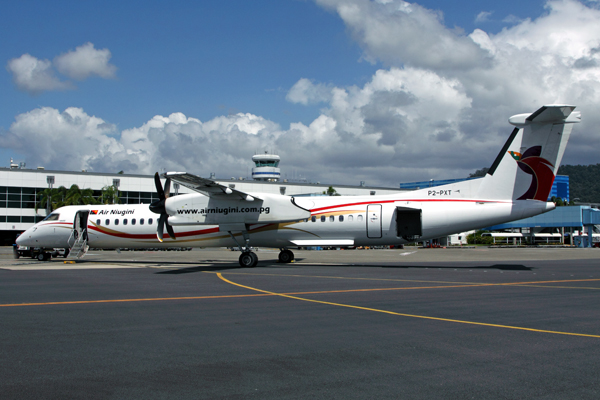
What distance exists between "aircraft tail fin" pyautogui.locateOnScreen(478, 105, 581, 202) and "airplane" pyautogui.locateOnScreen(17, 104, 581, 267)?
4 cm

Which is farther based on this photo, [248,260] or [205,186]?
[248,260]

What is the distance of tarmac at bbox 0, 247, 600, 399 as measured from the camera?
5.33 meters

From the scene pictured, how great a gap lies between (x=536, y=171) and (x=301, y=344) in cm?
1766

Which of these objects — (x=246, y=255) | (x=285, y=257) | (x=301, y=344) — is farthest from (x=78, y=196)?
(x=301, y=344)

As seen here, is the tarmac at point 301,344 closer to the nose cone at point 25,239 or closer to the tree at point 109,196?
the nose cone at point 25,239

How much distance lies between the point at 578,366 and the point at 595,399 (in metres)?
1.30

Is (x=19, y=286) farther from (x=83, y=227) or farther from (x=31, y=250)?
(x=31, y=250)

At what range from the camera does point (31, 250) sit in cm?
3384

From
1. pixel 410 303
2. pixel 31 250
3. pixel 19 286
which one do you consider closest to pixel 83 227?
pixel 31 250

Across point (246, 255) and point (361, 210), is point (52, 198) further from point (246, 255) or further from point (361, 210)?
point (361, 210)

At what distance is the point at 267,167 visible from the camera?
113 metres

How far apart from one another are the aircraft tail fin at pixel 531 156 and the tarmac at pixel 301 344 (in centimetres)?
864

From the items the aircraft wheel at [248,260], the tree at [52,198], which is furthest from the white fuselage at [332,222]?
the tree at [52,198]

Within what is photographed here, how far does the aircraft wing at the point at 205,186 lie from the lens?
2076cm
